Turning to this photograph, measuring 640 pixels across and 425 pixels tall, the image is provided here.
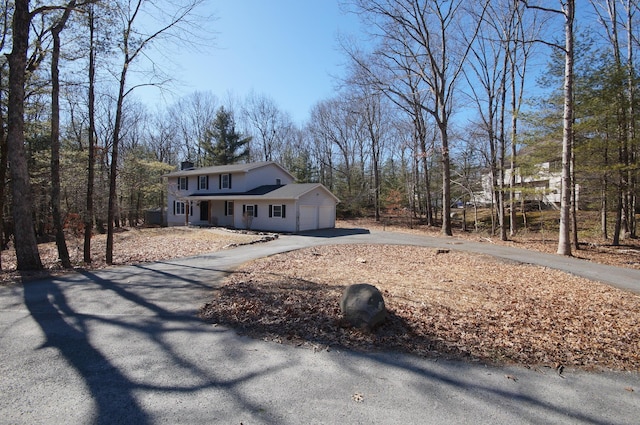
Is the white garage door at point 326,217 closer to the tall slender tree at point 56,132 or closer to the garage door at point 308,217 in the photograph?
the garage door at point 308,217

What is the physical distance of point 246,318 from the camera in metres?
5.09

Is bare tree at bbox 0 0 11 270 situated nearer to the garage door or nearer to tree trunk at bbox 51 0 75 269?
tree trunk at bbox 51 0 75 269

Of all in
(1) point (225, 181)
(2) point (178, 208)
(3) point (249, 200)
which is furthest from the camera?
(2) point (178, 208)

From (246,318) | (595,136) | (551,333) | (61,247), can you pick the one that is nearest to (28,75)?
(61,247)

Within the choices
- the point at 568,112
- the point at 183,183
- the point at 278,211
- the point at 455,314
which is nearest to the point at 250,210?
the point at 278,211

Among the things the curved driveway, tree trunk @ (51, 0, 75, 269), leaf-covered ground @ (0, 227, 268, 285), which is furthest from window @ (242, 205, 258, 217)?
the curved driveway

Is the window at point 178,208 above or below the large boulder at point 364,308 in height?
above

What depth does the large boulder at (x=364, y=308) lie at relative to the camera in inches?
179

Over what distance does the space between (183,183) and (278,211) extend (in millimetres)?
12008

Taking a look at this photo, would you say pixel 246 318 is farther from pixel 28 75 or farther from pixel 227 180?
pixel 227 180

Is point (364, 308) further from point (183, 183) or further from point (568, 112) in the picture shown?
point (183, 183)

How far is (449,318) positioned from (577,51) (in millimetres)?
13992

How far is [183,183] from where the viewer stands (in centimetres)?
2898

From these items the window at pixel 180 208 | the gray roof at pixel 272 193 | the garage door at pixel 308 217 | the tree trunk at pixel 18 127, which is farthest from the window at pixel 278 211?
the tree trunk at pixel 18 127
